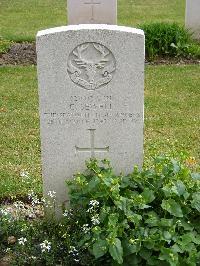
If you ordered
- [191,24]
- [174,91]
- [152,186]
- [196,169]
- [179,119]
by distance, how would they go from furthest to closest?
[191,24], [174,91], [179,119], [196,169], [152,186]

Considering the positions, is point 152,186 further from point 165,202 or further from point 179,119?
point 179,119

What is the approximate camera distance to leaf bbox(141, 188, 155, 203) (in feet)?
13.2

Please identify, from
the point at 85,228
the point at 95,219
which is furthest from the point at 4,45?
the point at 95,219

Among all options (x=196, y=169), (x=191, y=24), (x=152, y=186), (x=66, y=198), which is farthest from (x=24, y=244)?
(x=191, y=24)

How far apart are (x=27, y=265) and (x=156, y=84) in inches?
199

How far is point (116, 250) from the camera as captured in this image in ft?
12.1

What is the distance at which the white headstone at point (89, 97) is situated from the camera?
425 cm

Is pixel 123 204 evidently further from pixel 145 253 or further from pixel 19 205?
pixel 19 205

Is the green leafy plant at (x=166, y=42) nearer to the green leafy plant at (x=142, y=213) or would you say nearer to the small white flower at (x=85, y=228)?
the green leafy plant at (x=142, y=213)

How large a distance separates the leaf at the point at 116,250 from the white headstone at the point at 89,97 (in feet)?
3.14

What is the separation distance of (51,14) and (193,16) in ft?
15.4

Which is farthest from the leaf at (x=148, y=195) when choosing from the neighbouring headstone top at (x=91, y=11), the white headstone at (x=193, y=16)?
the white headstone at (x=193, y=16)

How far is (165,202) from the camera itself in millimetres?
3938

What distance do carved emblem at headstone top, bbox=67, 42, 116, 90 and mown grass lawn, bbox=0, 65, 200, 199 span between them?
2.77 ft
